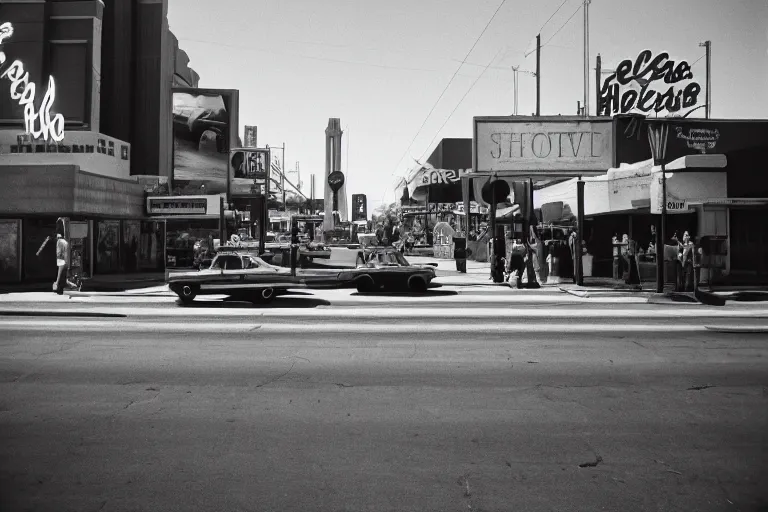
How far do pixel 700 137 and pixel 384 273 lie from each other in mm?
19110

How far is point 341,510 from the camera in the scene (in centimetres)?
422

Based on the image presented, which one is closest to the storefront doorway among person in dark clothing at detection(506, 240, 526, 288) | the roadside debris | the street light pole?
the street light pole

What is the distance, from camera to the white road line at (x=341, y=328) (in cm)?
1206

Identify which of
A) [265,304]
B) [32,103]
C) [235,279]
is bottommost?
[265,304]

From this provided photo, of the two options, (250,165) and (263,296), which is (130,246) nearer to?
(263,296)

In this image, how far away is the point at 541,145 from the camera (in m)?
27.7

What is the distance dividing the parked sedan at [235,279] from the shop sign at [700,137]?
22.1 meters

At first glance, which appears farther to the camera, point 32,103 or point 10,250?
point 32,103

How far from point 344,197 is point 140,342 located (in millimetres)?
131415

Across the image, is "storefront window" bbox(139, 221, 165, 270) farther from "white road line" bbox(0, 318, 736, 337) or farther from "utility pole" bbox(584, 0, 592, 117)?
"utility pole" bbox(584, 0, 592, 117)

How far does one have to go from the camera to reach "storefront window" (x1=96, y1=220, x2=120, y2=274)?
29453mm

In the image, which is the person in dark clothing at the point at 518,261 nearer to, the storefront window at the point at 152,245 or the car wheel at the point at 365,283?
the car wheel at the point at 365,283

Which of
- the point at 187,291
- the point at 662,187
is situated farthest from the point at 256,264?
the point at 662,187

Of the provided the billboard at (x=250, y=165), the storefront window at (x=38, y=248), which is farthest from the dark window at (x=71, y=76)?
the billboard at (x=250, y=165)
